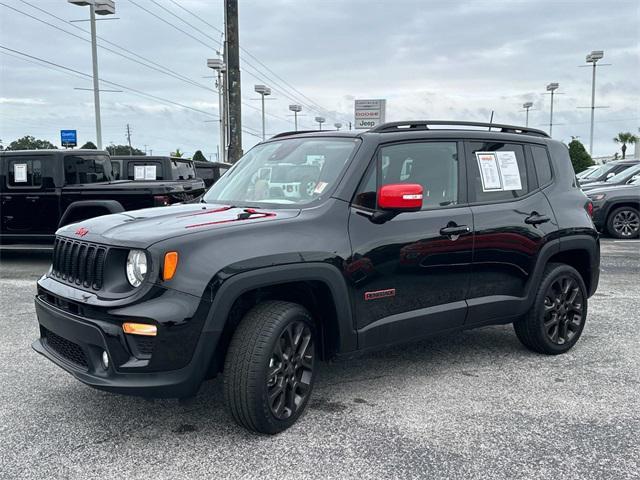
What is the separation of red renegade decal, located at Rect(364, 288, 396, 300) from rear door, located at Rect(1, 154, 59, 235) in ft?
24.9

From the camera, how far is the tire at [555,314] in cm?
480

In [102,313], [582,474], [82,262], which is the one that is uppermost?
[82,262]

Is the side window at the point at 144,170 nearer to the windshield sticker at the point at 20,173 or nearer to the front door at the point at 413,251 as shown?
the windshield sticker at the point at 20,173

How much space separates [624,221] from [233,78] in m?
10.1

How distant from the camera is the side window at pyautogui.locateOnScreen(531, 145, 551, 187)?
494 cm

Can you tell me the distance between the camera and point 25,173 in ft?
32.8

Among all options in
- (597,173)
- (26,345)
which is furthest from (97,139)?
(26,345)

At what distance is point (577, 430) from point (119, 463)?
258 cm

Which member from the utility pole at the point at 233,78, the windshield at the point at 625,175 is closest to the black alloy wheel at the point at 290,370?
the windshield at the point at 625,175

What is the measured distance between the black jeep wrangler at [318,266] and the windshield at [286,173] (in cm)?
2

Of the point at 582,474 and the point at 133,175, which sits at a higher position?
the point at 133,175

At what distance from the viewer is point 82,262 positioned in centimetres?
348

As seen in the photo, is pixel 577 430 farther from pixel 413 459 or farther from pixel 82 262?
pixel 82 262

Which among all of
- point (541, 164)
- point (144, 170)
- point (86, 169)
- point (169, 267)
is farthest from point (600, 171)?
point (169, 267)
